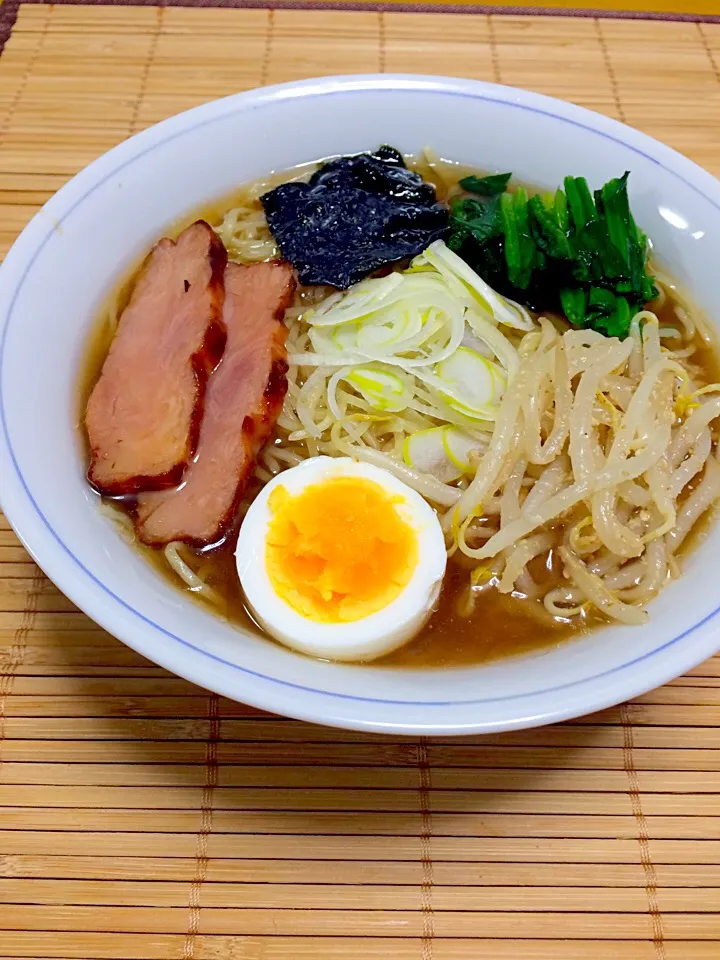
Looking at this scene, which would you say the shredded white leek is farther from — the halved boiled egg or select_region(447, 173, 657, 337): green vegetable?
the halved boiled egg

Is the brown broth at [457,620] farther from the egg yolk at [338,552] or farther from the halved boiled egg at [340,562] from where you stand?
the egg yolk at [338,552]

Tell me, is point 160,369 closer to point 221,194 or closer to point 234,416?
point 234,416

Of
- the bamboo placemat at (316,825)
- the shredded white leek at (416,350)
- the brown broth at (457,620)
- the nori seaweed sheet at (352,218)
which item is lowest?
the bamboo placemat at (316,825)

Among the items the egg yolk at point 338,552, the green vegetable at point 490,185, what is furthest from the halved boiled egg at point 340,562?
the green vegetable at point 490,185

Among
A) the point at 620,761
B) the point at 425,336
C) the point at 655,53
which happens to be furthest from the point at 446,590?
the point at 655,53

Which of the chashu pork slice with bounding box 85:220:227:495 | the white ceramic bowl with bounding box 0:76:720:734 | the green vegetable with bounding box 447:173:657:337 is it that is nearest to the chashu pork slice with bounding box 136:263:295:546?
the chashu pork slice with bounding box 85:220:227:495

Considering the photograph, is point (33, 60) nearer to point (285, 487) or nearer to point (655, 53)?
point (285, 487)

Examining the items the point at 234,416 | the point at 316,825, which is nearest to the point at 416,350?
the point at 234,416
